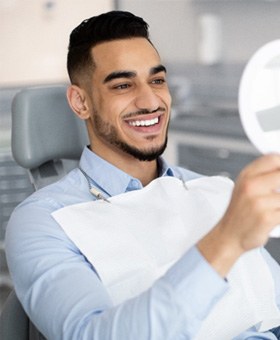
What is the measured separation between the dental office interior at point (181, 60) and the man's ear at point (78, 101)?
1.38 m

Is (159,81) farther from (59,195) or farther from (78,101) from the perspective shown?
(59,195)

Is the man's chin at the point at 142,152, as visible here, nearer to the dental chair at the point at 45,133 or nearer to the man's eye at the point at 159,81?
the man's eye at the point at 159,81

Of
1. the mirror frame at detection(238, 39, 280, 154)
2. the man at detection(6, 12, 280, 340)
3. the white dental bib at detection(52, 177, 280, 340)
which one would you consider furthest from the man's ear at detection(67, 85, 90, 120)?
the mirror frame at detection(238, 39, 280, 154)

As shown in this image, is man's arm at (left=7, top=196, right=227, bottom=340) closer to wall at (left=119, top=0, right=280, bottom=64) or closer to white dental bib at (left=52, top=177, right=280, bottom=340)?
white dental bib at (left=52, top=177, right=280, bottom=340)

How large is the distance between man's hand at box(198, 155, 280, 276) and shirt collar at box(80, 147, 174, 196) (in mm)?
638

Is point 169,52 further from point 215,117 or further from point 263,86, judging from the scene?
point 263,86

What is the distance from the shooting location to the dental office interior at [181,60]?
2.93 metres

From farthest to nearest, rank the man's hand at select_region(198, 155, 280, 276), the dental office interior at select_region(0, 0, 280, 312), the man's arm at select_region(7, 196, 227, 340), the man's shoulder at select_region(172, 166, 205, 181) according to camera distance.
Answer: the dental office interior at select_region(0, 0, 280, 312), the man's shoulder at select_region(172, 166, 205, 181), the man's arm at select_region(7, 196, 227, 340), the man's hand at select_region(198, 155, 280, 276)

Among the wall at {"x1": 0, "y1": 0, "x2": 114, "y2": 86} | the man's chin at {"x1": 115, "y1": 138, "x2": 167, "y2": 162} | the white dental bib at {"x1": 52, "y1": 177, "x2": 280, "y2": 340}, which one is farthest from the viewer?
the wall at {"x1": 0, "y1": 0, "x2": 114, "y2": 86}

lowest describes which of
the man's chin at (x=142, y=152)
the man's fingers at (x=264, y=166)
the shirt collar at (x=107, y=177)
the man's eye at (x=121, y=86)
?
the shirt collar at (x=107, y=177)

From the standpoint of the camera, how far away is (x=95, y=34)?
153cm

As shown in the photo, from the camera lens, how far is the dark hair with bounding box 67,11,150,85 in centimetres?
151

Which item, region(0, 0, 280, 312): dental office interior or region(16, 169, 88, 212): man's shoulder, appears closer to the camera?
region(16, 169, 88, 212): man's shoulder

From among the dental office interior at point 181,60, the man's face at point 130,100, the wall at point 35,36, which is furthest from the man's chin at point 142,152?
the wall at point 35,36
